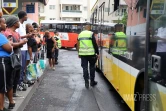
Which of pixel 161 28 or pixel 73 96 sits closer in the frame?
pixel 161 28

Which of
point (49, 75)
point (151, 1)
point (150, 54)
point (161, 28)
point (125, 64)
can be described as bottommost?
point (49, 75)

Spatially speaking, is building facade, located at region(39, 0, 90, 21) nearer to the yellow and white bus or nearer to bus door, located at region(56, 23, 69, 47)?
bus door, located at region(56, 23, 69, 47)

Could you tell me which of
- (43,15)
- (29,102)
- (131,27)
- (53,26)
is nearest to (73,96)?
(29,102)

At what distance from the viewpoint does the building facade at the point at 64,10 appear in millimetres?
68625

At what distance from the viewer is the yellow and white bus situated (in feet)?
11.8

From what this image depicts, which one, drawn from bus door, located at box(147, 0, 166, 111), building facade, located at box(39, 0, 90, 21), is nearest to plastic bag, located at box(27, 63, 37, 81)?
bus door, located at box(147, 0, 166, 111)

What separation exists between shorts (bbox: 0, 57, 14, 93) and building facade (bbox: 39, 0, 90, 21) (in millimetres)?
62468

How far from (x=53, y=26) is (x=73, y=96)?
23.6 m

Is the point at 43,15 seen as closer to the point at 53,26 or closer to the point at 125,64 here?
the point at 53,26

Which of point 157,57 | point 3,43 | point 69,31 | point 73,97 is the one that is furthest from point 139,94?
point 69,31

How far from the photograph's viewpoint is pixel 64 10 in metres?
69.2

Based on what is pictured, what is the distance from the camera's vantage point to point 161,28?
3.69 meters

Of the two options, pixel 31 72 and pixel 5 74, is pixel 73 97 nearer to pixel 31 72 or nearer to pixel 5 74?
pixel 31 72

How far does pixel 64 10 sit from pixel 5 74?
64.8 metres
